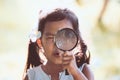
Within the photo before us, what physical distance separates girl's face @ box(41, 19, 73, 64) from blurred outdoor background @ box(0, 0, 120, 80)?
5 centimetres

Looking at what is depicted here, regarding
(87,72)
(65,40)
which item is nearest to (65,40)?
(65,40)

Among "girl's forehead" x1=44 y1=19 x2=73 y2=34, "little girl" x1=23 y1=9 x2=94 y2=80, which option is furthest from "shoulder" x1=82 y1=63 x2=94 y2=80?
"girl's forehead" x1=44 y1=19 x2=73 y2=34

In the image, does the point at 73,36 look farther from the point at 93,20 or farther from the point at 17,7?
the point at 17,7

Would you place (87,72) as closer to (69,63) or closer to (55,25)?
(69,63)

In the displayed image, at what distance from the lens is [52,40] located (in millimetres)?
1029

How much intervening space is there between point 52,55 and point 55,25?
4.1 inches

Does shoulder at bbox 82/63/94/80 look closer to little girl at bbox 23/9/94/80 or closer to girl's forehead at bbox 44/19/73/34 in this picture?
little girl at bbox 23/9/94/80

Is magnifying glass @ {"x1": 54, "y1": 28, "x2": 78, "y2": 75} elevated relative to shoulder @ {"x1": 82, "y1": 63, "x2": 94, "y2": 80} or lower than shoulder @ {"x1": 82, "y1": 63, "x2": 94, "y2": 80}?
elevated

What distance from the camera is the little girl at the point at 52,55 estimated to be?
40.7 inches

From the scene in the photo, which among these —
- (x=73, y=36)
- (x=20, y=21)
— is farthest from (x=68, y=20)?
(x=20, y=21)

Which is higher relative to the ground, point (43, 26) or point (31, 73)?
point (43, 26)

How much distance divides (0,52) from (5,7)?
→ 157mm

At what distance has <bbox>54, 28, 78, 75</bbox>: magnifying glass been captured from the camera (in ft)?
3.33

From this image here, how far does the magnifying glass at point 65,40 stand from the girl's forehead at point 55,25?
0.02 meters
